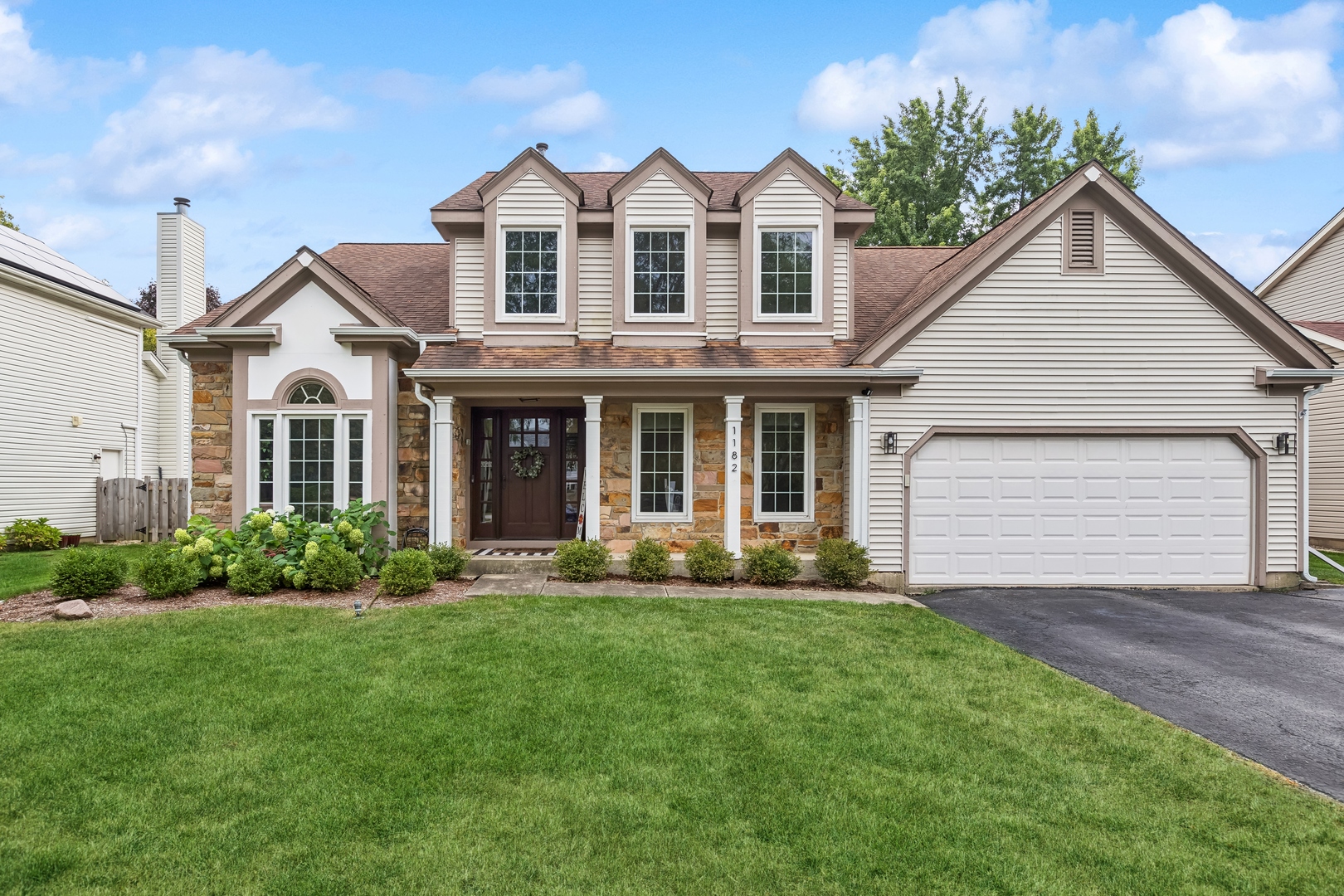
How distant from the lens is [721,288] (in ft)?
35.9

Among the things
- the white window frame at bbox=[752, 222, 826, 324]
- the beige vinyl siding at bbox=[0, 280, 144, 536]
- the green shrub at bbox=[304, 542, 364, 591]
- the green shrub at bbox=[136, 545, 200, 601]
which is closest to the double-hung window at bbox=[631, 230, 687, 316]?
the white window frame at bbox=[752, 222, 826, 324]

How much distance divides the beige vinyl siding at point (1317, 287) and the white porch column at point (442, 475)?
771 inches

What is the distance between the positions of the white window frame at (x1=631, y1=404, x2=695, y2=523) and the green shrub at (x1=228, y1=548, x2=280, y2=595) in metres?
4.76

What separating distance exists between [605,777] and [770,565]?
5877 millimetres

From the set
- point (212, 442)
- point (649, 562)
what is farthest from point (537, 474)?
point (212, 442)

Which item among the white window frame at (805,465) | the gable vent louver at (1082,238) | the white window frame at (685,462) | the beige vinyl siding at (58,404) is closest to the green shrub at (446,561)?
the white window frame at (685,462)

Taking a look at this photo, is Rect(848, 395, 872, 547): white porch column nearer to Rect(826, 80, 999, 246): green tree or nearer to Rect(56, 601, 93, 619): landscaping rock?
Rect(56, 601, 93, 619): landscaping rock

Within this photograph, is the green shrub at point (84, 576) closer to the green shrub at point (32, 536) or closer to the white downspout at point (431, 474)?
the white downspout at point (431, 474)

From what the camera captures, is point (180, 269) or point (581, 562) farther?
point (180, 269)

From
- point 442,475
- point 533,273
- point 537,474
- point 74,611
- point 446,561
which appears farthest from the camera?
point 537,474

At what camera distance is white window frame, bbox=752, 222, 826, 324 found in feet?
34.8

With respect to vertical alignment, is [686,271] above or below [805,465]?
above

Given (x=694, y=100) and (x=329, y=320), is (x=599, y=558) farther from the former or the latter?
(x=694, y=100)

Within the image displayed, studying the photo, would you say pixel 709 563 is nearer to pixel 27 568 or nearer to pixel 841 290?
pixel 841 290
